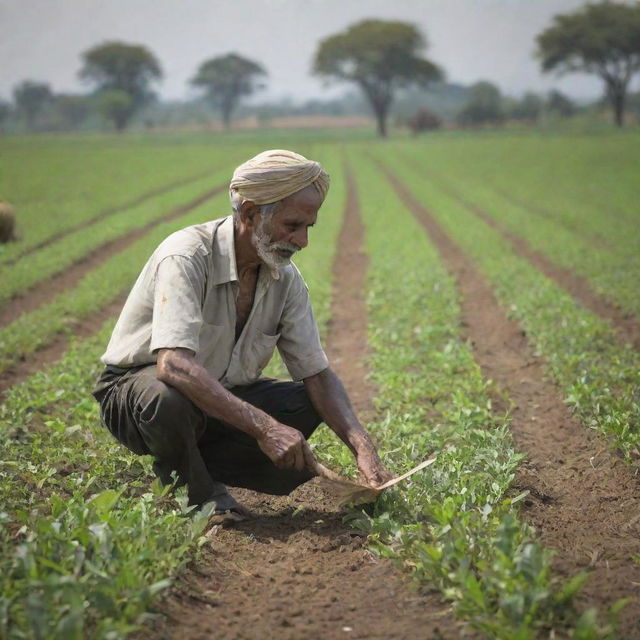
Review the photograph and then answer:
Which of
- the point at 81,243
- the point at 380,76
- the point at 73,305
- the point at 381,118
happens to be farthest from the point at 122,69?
the point at 73,305

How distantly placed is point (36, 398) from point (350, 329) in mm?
3764

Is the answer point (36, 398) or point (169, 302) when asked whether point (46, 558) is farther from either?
point (36, 398)

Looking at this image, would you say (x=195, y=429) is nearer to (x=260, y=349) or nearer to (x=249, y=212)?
(x=260, y=349)

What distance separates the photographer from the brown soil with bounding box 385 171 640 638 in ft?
10.7

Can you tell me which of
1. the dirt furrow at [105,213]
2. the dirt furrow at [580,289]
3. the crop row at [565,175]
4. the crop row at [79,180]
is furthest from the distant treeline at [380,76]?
the dirt furrow at [580,289]

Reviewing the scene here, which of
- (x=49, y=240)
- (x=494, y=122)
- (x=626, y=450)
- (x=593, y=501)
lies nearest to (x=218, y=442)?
(x=593, y=501)

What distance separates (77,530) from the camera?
297 centimetres

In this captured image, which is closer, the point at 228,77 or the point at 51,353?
the point at 51,353

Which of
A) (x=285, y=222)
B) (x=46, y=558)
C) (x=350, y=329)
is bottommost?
(x=350, y=329)

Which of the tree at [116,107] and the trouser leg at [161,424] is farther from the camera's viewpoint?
the tree at [116,107]

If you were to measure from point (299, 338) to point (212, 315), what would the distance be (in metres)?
0.45

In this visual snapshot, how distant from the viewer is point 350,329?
859 cm

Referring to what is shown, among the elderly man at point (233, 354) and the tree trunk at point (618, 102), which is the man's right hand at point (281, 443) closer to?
the elderly man at point (233, 354)

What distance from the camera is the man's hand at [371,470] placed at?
146 inches
